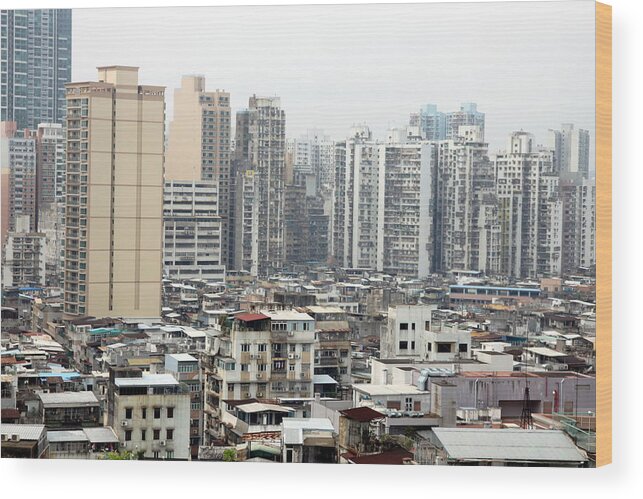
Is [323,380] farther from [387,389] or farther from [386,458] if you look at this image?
[386,458]

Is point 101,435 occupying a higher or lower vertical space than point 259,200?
lower

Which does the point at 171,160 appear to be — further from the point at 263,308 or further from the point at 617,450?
the point at 617,450

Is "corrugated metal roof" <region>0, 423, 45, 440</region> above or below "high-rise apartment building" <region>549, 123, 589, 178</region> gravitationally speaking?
below

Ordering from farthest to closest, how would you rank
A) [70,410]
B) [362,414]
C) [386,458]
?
[70,410] < [362,414] < [386,458]

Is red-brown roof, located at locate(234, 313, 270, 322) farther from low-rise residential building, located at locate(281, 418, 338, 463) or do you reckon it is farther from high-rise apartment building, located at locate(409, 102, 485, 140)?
high-rise apartment building, located at locate(409, 102, 485, 140)

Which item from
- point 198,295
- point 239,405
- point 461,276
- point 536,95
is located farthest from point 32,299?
point 536,95

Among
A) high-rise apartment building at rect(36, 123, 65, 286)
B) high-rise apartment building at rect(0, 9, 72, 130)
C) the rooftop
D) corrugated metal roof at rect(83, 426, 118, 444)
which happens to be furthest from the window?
high-rise apartment building at rect(0, 9, 72, 130)

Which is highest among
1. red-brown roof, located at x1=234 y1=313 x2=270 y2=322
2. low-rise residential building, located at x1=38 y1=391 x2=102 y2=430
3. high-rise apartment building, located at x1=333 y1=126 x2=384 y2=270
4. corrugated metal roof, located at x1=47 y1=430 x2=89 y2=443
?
high-rise apartment building, located at x1=333 y1=126 x2=384 y2=270

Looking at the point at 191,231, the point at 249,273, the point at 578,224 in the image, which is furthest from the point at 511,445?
the point at 191,231
